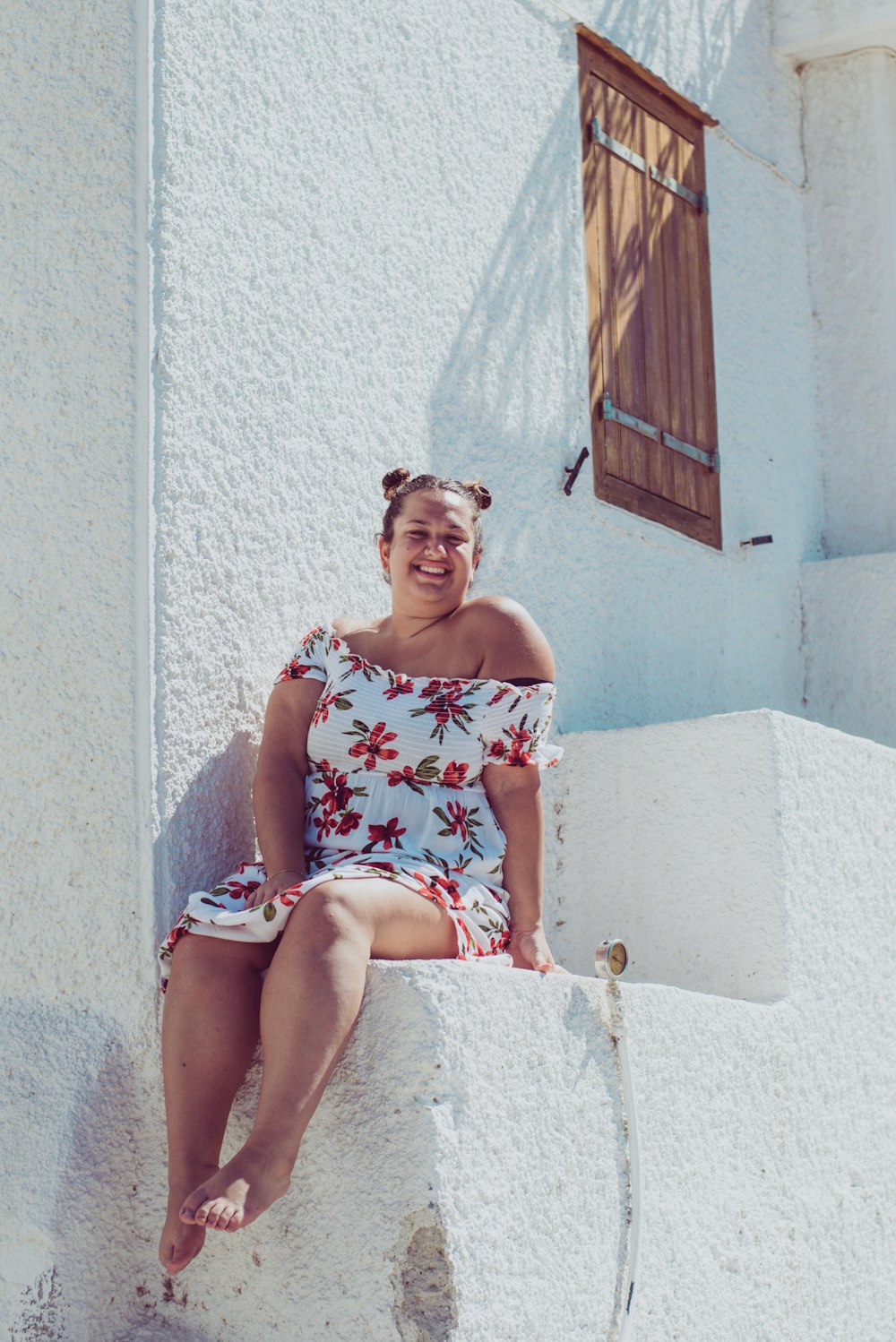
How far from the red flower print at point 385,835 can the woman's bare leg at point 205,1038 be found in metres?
0.33

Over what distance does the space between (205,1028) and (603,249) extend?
318cm

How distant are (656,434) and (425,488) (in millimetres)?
1938

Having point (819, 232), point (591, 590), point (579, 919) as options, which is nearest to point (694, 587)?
point (591, 590)

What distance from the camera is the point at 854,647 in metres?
5.97

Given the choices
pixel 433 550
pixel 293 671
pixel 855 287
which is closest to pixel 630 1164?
pixel 293 671

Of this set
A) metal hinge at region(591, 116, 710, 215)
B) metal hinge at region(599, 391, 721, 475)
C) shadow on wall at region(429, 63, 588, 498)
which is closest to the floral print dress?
shadow on wall at region(429, 63, 588, 498)

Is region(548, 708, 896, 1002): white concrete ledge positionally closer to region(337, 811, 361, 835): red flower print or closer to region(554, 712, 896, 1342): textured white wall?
region(554, 712, 896, 1342): textured white wall

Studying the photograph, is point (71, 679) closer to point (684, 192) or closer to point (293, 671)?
point (293, 671)

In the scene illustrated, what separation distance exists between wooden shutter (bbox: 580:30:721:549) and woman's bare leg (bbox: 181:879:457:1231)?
7.77 feet

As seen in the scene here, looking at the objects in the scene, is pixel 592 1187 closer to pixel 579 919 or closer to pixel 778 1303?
pixel 778 1303

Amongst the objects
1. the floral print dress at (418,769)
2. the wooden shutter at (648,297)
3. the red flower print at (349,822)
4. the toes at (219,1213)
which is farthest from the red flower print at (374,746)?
the wooden shutter at (648,297)

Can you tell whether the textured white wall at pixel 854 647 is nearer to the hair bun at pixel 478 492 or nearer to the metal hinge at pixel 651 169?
the metal hinge at pixel 651 169

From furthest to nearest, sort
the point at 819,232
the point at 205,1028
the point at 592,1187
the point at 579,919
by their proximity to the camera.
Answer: the point at 819,232, the point at 579,919, the point at 592,1187, the point at 205,1028

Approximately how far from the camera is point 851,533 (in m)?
6.38
